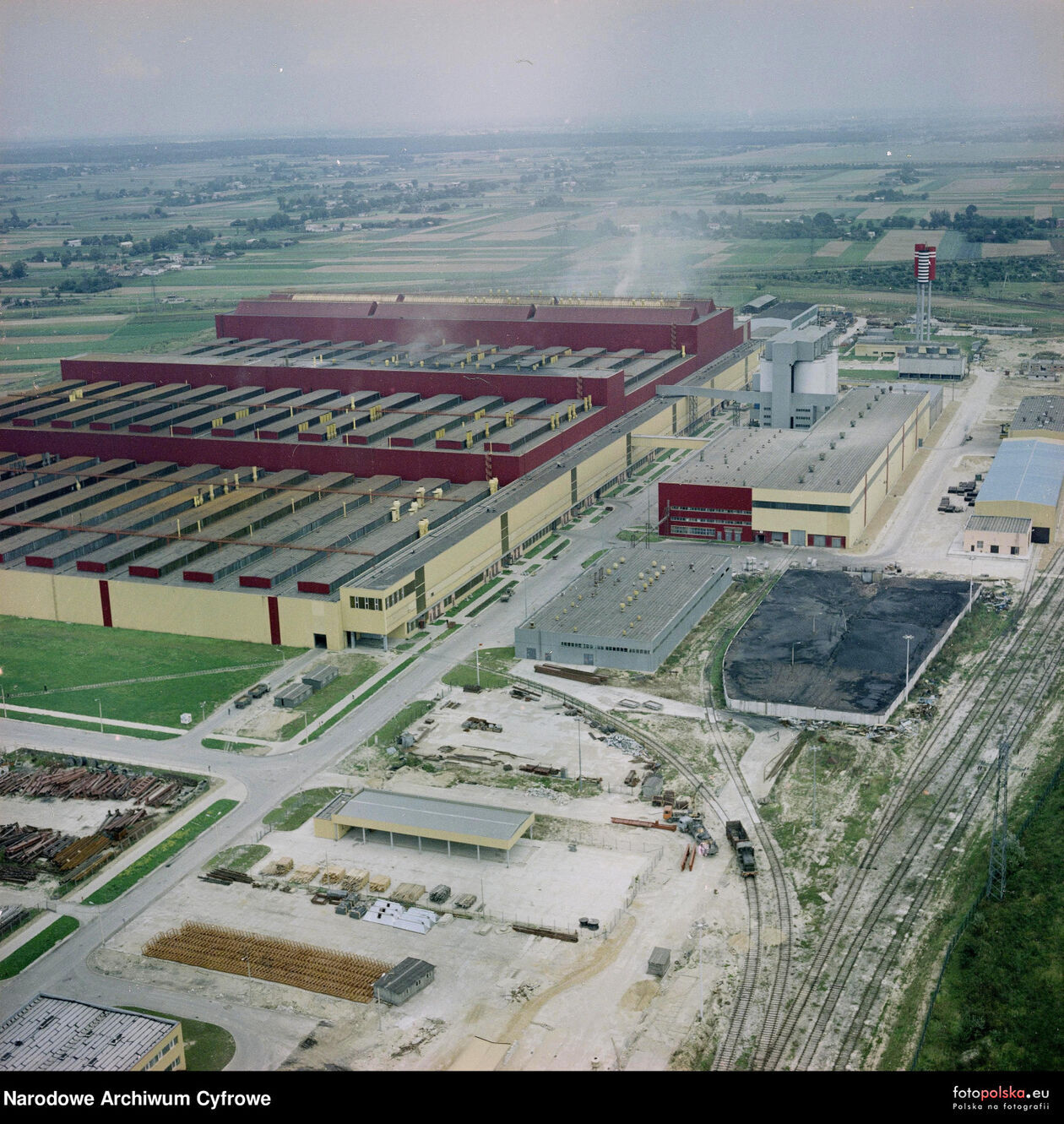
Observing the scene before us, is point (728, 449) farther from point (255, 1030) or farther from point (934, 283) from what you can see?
point (934, 283)

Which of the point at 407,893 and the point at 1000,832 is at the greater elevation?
the point at 1000,832

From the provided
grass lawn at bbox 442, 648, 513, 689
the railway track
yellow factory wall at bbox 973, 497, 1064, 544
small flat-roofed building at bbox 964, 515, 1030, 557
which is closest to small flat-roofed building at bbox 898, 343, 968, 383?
yellow factory wall at bbox 973, 497, 1064, 544

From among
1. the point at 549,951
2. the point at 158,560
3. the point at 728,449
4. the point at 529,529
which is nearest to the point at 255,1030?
the point at 549,951

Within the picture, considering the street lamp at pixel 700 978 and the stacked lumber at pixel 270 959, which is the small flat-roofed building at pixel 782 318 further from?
the stacked lumber at pixel 270 959

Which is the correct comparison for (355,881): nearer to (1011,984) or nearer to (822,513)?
(1011,984)

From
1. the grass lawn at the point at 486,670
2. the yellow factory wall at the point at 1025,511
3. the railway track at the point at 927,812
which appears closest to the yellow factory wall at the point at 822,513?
the yellow factory wall at the point at 1025,511

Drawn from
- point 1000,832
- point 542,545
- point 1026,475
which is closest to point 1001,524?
point 1026,475

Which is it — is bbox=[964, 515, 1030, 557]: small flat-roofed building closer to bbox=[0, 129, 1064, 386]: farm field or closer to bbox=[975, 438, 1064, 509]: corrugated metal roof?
bbox=[975, 438, 1064, 509]: corrugated metal roof
